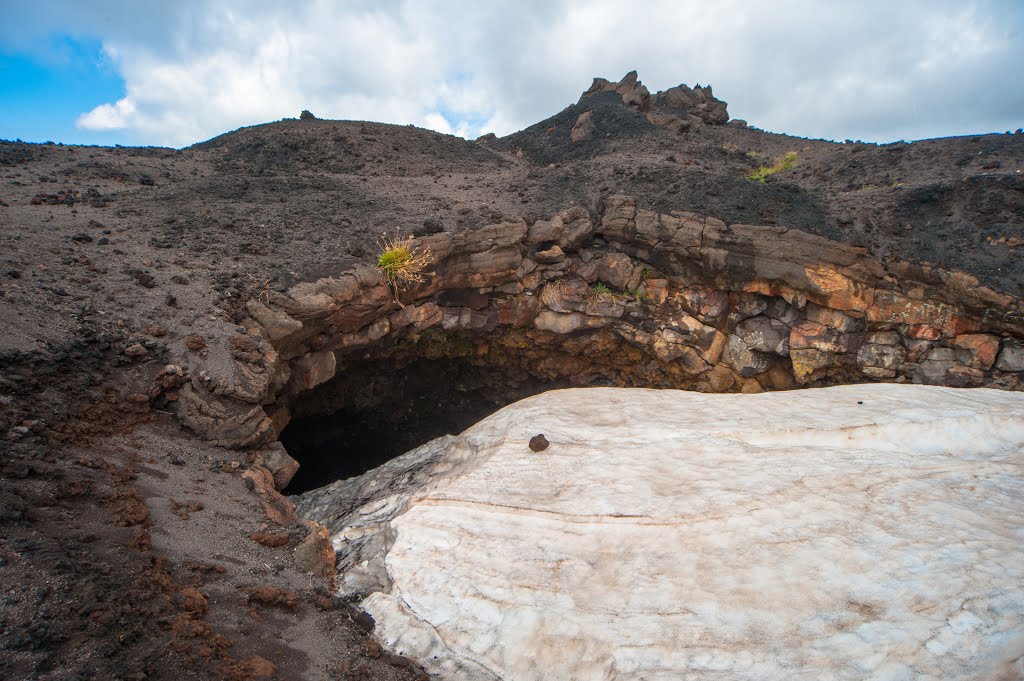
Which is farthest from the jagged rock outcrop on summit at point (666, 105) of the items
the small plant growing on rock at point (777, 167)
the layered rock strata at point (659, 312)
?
the layered rock strata at point (659, 312)

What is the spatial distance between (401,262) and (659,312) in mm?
5025

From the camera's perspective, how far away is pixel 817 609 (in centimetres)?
309

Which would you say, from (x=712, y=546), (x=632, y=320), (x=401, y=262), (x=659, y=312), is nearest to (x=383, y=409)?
(x=401, y=262)

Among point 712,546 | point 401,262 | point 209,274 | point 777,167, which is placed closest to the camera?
point 712,546

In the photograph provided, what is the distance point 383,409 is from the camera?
10484 mm

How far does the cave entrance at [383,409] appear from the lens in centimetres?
955

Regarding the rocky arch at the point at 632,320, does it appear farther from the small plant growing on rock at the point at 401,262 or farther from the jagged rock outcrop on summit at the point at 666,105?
the jagged rock outcrop on summit at the point at 666,105

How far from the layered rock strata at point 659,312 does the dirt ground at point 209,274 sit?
486 millimetres

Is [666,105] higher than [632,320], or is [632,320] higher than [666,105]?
[666,105]

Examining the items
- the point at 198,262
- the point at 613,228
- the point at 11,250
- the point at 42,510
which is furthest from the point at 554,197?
the point at 42,510

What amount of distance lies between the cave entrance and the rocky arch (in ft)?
0.14

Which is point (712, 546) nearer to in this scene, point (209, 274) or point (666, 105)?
point (209, 274)

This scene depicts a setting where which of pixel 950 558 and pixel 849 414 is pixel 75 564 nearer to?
pixel 950 558

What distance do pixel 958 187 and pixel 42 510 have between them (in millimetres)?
13540
